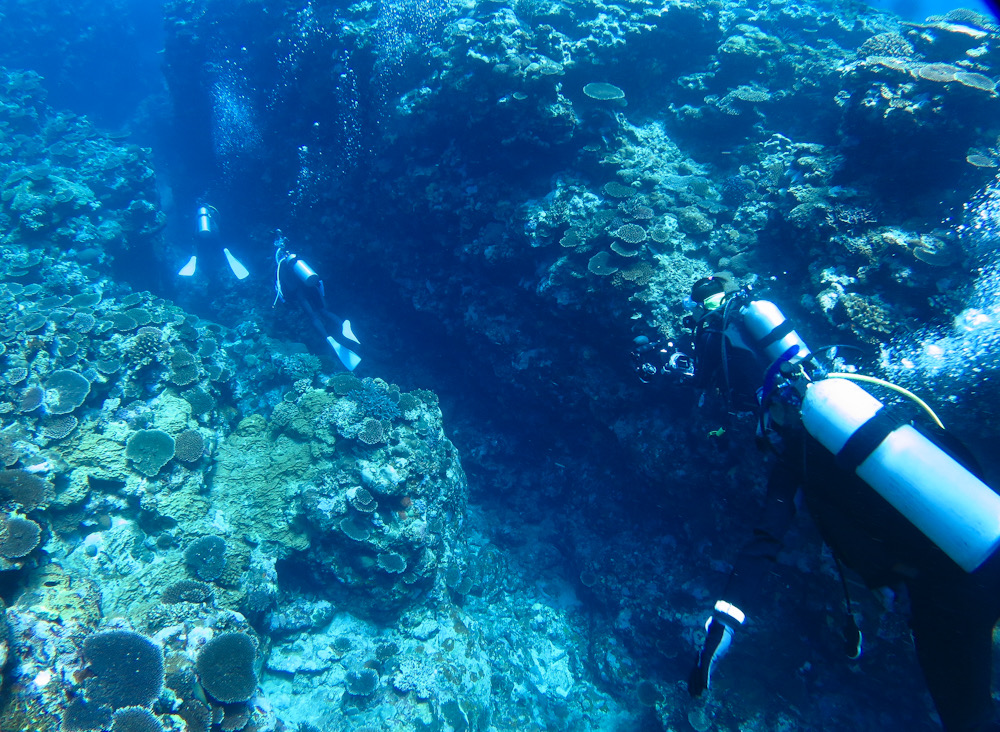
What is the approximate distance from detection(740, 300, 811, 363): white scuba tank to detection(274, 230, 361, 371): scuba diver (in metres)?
7.26

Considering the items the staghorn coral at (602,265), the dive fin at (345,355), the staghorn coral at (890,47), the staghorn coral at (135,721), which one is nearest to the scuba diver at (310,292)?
the dive fin at (345,355)

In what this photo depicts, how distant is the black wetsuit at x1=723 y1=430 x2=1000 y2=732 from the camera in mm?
2170

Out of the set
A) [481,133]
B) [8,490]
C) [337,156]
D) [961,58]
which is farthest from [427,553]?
[961,58]

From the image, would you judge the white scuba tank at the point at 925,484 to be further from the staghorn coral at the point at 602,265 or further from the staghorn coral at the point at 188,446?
the staghorn coral at the point at 188,446

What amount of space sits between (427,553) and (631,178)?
281 inches

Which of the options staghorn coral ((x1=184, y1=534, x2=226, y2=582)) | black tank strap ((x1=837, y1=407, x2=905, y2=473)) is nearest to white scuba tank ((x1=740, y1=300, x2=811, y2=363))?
black tank strap ((x1=837, y1=407, x2=905, y2=473))

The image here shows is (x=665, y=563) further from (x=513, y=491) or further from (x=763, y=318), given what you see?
(x=763, y=318)

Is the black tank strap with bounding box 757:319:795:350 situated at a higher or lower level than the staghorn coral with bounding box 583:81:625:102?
lower

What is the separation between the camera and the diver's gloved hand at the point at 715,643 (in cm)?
258

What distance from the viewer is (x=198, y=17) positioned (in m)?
13.8

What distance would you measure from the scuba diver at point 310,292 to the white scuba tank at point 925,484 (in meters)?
7.92

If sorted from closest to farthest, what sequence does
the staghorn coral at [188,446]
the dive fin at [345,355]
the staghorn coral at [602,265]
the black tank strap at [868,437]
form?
the black tank strap at [868,437], the staghorn coral at [188,446], the staghorn coral at [602,265], the dive fin at [345,355]

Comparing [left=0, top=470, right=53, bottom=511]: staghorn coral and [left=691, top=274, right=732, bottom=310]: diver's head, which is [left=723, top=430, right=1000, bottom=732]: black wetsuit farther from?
[left=0, top=470, right=53, bottom=511]: staghorn coral

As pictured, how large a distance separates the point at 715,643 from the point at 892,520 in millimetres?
1253
